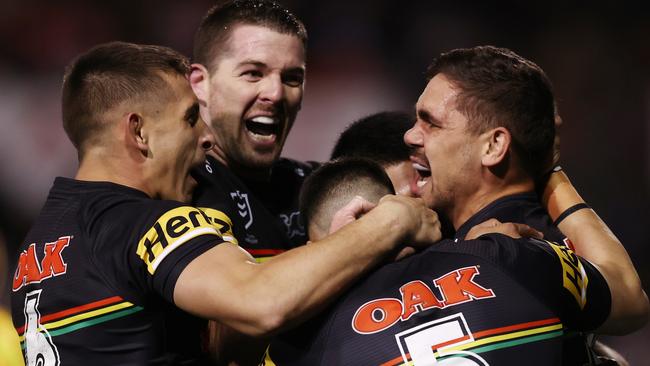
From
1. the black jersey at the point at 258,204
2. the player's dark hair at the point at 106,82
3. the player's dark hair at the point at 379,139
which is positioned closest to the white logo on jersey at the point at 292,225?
the black jersey at the point at 258,204

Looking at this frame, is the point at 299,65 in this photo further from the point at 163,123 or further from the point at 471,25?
the point at 471,25

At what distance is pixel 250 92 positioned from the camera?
427cm

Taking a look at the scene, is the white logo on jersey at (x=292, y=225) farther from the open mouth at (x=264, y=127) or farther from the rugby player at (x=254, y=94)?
the open mouth at (x=264, y=127)

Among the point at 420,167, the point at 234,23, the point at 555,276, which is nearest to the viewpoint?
the point at 555,276

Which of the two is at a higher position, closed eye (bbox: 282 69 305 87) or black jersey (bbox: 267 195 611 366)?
closed eye (bbox: 282 69 305 87)

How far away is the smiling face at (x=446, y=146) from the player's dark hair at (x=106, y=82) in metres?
0.97

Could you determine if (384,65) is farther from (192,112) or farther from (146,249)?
(146,249)

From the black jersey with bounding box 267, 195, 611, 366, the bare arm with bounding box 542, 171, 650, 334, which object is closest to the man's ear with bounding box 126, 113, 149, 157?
the black jersey with bounding box 267, 195, 611, 366

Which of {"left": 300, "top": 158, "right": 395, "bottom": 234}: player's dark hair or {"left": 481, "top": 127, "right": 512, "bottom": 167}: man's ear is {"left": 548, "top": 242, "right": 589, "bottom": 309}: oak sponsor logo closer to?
{"left": 481, "top": 127, "right": 512, "bottom": 167}: man's ear

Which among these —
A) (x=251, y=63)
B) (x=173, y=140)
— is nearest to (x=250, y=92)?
(x=251, y=63)

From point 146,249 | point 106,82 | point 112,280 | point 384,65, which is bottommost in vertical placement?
point 384,65

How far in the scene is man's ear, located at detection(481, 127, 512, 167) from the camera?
3346 mm

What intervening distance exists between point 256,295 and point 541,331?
89 centimetres

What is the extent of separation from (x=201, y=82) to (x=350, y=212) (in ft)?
5.55
